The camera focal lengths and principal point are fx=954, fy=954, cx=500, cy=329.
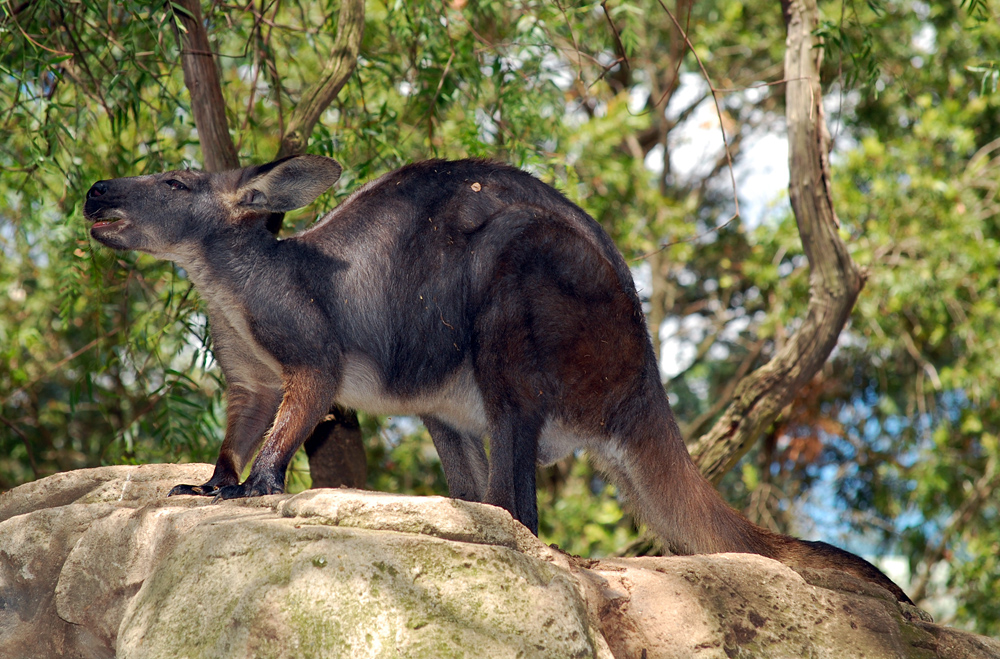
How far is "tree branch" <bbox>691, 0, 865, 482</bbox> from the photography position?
549cm

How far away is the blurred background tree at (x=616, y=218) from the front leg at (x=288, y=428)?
5.30 ft

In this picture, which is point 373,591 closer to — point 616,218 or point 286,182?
point 286,182

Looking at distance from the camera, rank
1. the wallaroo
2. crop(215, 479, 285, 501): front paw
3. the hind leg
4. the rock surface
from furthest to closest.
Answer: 1. the wallaroo
2. the hind leg
3. crop(215, 479, 285, 501): front paw
4. the rock surface

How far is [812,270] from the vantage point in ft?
18.7

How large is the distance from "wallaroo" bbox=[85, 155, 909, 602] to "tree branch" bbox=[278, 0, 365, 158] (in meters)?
0.84

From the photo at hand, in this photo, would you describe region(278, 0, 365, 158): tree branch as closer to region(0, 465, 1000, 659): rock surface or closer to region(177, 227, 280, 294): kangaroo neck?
region(177, 227, 280, 294): kangaroo neck

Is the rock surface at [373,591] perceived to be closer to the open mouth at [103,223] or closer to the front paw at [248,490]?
the front paw at [248,490]

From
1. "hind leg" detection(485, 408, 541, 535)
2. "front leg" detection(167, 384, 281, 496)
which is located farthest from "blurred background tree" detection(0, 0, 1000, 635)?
"hind leg" detection(485, 408, 541, 535)

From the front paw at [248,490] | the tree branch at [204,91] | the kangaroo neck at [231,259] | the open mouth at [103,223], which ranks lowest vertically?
the front paw at [248,490]

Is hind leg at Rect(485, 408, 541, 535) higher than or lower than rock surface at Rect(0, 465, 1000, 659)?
higher

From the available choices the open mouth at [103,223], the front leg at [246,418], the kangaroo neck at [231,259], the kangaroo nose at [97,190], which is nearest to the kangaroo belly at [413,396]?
the front leg at [246,418]

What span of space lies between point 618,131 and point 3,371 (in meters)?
6.09

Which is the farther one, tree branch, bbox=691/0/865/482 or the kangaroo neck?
tree branch, bbox=691/0/865/482

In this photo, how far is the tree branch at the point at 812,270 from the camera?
5.49m
